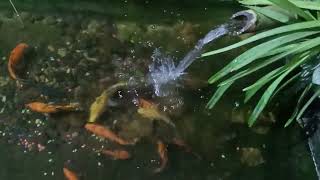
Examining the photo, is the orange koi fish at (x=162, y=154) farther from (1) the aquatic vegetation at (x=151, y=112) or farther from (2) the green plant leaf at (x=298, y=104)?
(2) the green plant leaf at (x=298, y=104)

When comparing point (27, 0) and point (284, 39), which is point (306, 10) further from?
point (27, 0)

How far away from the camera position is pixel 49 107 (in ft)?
7.37

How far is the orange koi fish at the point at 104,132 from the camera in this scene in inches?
85.5

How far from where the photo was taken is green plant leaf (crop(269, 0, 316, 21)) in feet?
5.48

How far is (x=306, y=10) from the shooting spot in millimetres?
1835

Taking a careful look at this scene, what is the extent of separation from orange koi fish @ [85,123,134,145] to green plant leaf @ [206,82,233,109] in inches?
15.1

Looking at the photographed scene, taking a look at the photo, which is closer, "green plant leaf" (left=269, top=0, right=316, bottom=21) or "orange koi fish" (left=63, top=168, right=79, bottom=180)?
"green plant leaf" (left=269, top=0, right=316, bottom=21)

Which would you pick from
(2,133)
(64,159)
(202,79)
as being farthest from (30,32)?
(202,79)

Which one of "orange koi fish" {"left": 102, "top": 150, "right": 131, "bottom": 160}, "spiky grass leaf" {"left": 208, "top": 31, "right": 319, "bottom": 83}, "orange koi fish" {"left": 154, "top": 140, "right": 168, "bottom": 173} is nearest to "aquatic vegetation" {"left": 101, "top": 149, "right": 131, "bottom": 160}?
"orange koi fish" {"left": 102, "top": 150, "right": 131, "bottom": 160}

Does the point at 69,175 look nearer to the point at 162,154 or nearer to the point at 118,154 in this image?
the point at 118,154

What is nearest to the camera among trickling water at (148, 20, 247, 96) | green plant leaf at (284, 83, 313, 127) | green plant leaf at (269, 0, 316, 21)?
green plant leaf at (269, 0, 316, 21)

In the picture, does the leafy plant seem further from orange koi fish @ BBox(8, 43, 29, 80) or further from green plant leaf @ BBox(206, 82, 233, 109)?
orange koi fish @ BBox(8, 43, 29, 80)

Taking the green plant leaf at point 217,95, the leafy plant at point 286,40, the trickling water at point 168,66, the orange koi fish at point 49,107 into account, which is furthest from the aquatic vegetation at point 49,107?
the leafy plant at point 286,40

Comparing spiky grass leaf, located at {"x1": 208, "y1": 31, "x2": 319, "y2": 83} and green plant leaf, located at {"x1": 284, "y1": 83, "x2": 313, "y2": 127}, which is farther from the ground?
spiky grass leaf, located at {"x1": 208, "y1": 31, "x2": 319, "y2": 83}
